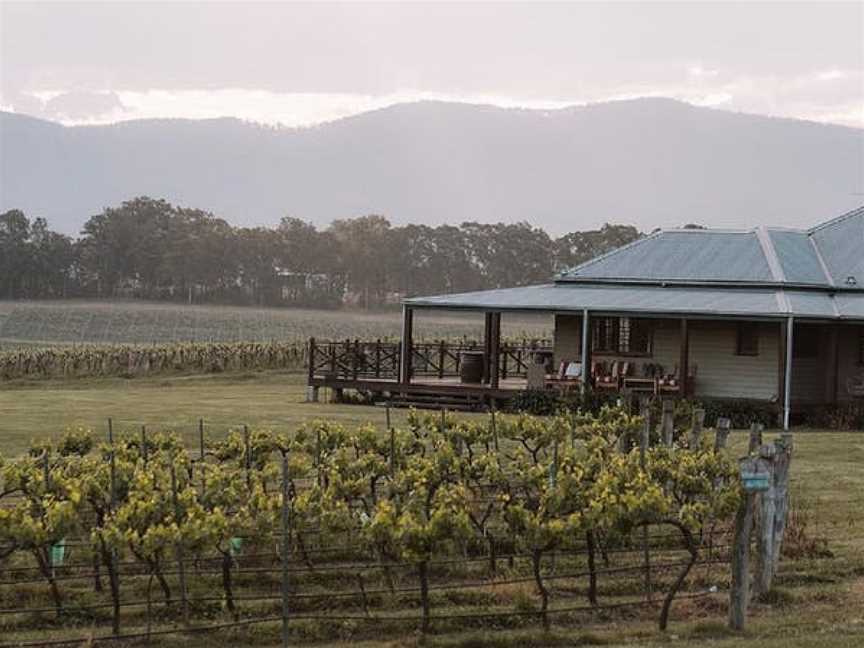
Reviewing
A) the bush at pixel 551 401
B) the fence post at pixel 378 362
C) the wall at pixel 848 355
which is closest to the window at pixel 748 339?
the wall at pixel 848 355

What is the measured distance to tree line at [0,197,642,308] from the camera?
364 ft

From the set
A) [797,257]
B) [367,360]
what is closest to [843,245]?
[797,257]

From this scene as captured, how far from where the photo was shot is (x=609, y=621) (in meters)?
12.9

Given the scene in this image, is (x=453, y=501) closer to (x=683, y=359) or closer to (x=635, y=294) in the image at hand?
(x=683, y=359)

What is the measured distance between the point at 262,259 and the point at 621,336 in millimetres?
86440

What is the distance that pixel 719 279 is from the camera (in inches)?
1280

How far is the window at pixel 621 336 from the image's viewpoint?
105 ft

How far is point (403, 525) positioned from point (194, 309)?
90833 millimetres

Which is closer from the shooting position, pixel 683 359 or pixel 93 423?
pixel 93 423

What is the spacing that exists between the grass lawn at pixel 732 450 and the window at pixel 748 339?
9.77 ft

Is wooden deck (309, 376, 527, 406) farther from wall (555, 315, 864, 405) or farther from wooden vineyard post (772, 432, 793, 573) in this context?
wooden vineyard post (772, 432, 793, 573)

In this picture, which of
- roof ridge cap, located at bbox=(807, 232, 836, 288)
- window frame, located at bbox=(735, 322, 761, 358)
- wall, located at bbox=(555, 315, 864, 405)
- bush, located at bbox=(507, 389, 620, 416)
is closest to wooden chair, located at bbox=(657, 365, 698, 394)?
wall, located at bbox=(555, 315, 864, 405)

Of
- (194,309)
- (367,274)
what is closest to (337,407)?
(194,309)

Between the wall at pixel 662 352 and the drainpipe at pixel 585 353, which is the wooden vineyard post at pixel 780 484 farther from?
the wall at pixel 662 352
